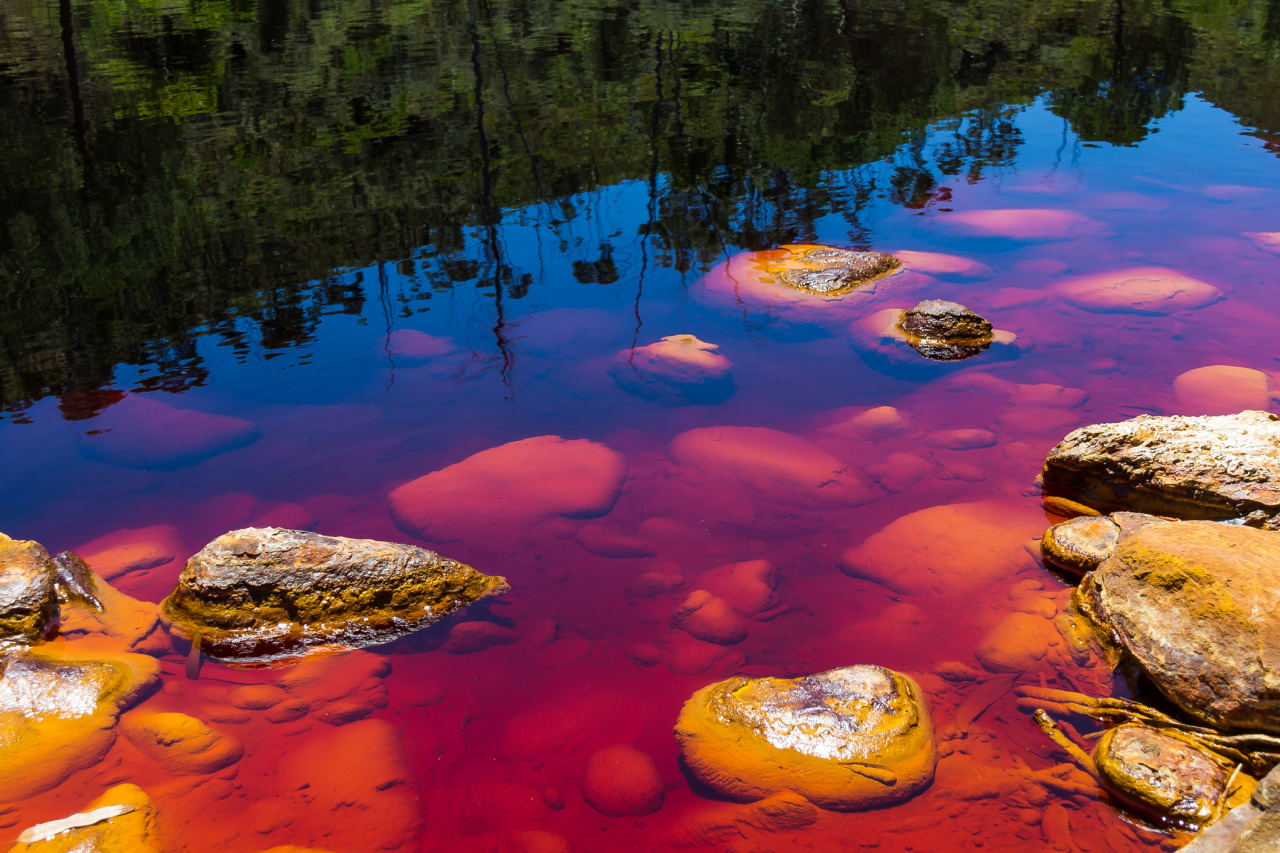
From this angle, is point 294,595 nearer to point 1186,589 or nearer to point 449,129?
point 1186,589

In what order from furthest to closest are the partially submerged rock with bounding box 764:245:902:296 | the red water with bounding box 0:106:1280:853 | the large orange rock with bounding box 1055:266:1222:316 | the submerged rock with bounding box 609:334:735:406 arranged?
the partially submerged rock with bounding box 764:245:902:296 < the large orange rock with bounding box 1055:266:1222:316 < the submerged rock with bounding box 609:334:735:406 < the red water with bounding box 0:106:1280:853

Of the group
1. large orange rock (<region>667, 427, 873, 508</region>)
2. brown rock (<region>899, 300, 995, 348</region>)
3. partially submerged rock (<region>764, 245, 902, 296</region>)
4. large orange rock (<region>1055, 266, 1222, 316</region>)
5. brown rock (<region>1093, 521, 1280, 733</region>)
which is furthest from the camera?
partially submerged rock (<region>764, 245, 902, 296</region>)

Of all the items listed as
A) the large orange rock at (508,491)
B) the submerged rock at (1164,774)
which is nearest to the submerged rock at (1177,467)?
the submerged rock at (1164,774)

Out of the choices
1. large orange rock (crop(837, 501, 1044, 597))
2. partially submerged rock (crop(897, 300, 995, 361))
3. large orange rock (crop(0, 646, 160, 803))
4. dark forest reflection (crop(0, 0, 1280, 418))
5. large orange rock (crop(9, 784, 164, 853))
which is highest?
dark forest reflection (crop(0, 0, 1280, 418))

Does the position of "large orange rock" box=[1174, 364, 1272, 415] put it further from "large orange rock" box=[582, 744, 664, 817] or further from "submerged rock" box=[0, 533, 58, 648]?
"submerged rock" box=[0, 533, 58, 648]

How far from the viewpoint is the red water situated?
3068 mm

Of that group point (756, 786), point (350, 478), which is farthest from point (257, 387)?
point (756, 786)

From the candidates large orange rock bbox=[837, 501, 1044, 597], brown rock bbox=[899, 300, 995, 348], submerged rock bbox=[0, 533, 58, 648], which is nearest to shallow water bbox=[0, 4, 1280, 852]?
large orange rock bbox=[837, 501, 1044, 597]

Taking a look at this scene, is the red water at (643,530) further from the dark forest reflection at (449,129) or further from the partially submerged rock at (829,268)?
→ the dark forest reflection at (449,129)

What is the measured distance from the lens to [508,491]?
478 centimetres

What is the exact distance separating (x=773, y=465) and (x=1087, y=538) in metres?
1.65

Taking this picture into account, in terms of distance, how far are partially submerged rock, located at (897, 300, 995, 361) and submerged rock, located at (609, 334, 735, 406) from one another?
136cm

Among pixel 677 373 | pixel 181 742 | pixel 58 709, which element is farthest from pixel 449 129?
pixel 181 742

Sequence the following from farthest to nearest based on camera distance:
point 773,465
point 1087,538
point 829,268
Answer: point 829,268 → point 773,465 → point 1087,538
